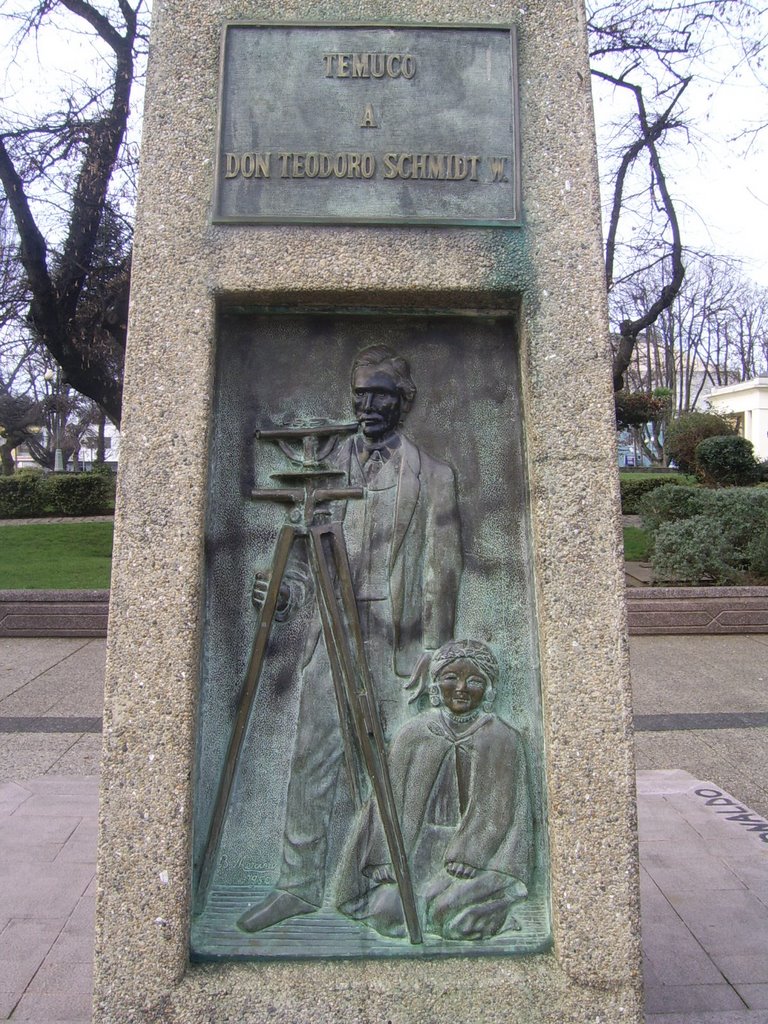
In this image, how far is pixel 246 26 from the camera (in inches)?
94.4

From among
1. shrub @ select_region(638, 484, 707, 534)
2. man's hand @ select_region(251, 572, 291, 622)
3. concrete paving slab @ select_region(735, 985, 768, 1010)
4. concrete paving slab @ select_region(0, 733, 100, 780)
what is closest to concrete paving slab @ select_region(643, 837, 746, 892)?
concrete paving slab @ select_region(735, 985, 768, 1010)

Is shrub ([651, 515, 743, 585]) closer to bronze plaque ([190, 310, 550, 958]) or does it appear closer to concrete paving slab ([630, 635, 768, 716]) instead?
concrete paving slab ([630, 635, 768, 716])

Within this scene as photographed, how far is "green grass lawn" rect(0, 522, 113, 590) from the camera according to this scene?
12352 mm

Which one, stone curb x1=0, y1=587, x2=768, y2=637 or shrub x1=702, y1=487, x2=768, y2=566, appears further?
shrub x1=702, y1=487, x2=768, y2=566

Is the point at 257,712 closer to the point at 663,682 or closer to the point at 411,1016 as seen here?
the point at 411,1016

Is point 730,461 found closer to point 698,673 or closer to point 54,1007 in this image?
point 698,673

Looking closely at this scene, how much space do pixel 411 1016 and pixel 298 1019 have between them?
0.29 meters

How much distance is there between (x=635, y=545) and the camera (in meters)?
16.0

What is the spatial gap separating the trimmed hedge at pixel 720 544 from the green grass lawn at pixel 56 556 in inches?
300

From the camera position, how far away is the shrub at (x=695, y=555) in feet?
36.6

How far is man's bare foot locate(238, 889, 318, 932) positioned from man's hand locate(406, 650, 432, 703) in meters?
0.63

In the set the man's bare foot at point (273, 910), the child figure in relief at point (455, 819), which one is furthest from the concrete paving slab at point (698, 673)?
the man's bare foot at point (273, 910)

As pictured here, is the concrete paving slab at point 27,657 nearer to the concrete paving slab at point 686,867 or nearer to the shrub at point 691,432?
the concrete paving slab at point 686,867

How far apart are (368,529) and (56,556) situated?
14435 mm
